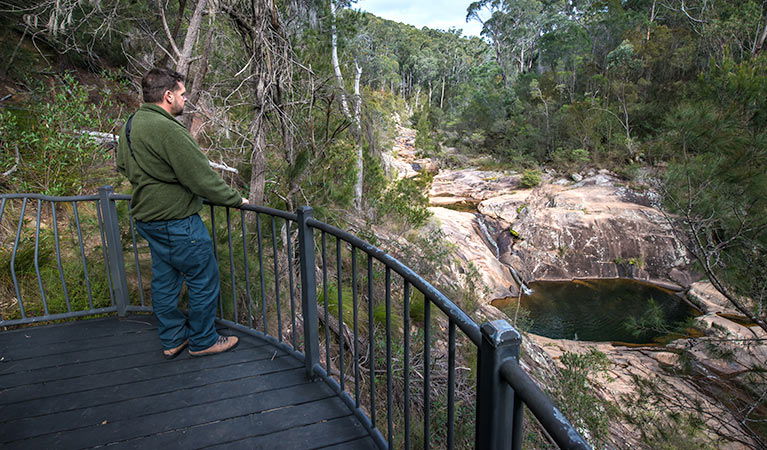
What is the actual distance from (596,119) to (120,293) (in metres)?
21.4

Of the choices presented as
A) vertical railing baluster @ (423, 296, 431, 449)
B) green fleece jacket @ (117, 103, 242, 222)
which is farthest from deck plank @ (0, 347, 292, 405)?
vertical railing baluster @ (423, 296, 431, 449)

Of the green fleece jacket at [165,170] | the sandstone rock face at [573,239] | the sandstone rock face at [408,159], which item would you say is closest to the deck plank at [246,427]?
the green fleece jacket at [165,170]

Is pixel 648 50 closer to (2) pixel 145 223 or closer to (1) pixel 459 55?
(2) pixel 145 223

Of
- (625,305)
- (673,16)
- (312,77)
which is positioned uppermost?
(673,16)

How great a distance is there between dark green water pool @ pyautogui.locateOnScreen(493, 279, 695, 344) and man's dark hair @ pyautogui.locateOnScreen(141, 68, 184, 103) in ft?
34.1

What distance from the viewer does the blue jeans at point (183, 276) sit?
2.50 meters

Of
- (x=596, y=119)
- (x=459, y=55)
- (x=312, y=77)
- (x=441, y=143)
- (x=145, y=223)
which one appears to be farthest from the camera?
(x=459, y=55)

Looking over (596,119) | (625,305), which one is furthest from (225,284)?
(596,119)

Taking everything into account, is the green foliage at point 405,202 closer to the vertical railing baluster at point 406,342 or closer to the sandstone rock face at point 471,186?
the vertical railing baluster at point 406,342

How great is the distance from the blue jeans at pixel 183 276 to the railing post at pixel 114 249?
0.97 metres

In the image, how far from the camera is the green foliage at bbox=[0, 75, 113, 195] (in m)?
5.14

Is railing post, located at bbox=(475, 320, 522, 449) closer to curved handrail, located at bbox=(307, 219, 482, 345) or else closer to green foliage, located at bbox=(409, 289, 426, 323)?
curved handrail, located at bbox=(307, 219, 482, 345)

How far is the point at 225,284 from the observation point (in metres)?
3.78

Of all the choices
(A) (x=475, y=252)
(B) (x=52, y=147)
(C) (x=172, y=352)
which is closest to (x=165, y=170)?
(C) (x=172, y=352)
